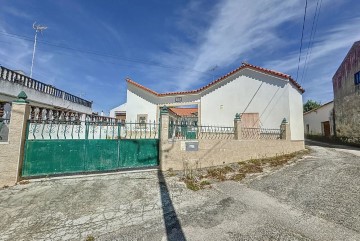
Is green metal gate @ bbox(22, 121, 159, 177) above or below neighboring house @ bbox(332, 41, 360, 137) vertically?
below

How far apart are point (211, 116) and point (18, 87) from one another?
1269cm

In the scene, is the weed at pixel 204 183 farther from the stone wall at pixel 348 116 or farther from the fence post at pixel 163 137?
the stone wall at pixel 348 116

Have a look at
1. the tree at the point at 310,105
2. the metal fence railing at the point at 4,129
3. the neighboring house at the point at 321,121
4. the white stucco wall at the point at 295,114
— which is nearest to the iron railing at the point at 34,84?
the metal fence railing at the point at 4,129

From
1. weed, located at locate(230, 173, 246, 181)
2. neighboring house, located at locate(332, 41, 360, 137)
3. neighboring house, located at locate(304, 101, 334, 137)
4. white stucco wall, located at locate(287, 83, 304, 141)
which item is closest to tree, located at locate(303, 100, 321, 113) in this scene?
neighboring house, located at locate(304, 101, 334, 137)

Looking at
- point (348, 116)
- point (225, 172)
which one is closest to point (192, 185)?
point (225, 172)

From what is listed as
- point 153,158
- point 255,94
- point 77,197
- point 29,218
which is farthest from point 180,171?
point 255,94

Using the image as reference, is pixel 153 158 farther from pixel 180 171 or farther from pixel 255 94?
pixel 255 94

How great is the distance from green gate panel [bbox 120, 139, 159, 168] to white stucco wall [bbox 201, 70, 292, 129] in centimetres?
723

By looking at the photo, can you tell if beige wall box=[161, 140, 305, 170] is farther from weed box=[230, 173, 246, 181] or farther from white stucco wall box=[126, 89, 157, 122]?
white stucco wall box=[126, 89, 157, 122]

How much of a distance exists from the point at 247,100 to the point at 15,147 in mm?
12461

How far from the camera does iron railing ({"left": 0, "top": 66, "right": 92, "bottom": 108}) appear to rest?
1142 cm

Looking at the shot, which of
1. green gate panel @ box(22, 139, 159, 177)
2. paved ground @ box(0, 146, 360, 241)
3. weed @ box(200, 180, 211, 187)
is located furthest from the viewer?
green gate panel @ box(22, 139, 159, 177)

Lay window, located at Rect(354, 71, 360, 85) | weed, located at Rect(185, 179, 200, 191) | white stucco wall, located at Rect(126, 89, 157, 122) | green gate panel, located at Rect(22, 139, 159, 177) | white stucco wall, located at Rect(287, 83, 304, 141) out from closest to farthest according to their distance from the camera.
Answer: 1. weed, located at Rect(185, 179, 200, 191)
2. green gate panel, located at Rect(22, 139, 159, 177)
3. white stucco wall, located at Rect(287, 83, 304, 141)
4. window, located at Rect(354, 71, 360, 85)
5. white stucco wall, located at Rect(126, 89, 157, 122)

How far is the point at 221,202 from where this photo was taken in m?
4.97
